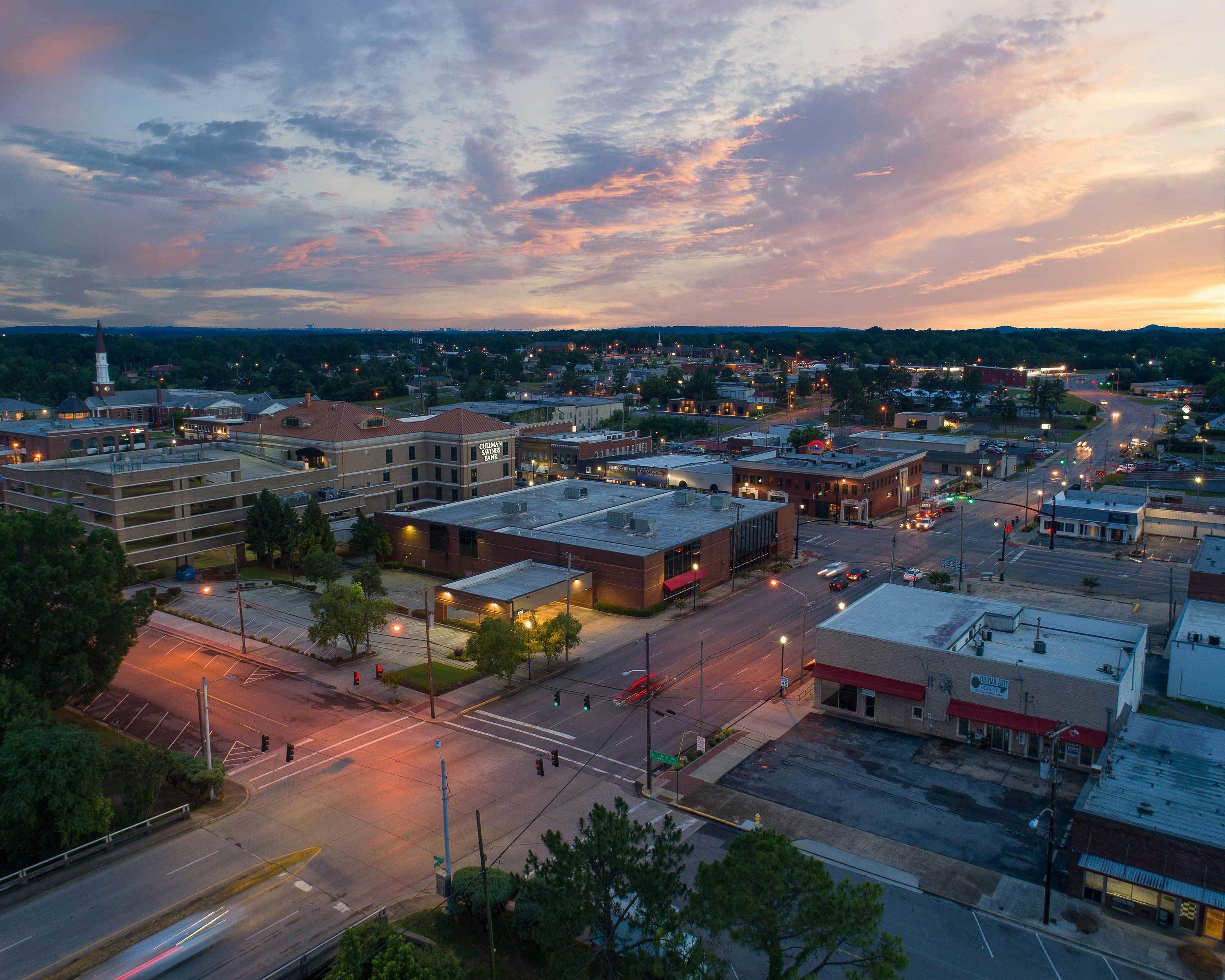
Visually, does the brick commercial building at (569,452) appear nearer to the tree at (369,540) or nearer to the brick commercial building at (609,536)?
the brick commercial building at (609,536)

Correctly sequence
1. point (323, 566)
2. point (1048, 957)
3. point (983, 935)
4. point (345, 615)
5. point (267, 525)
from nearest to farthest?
point (1048, 957), point (983, 935), point (345, 615), point (323, 566), point (267, 525)

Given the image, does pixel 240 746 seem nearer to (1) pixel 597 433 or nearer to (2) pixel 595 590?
(2) pixel 595 590

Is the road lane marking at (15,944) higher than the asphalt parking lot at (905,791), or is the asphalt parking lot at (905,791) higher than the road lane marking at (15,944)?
the road lane marking at (15,944)

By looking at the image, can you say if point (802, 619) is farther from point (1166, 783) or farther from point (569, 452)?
point (569, 452)

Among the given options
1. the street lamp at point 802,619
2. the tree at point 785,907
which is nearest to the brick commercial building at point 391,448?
the street lamp at point 802,619

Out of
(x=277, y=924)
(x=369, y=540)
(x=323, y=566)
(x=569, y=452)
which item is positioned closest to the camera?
(x=277, y=924)

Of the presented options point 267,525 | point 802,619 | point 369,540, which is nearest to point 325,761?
point 802,619
